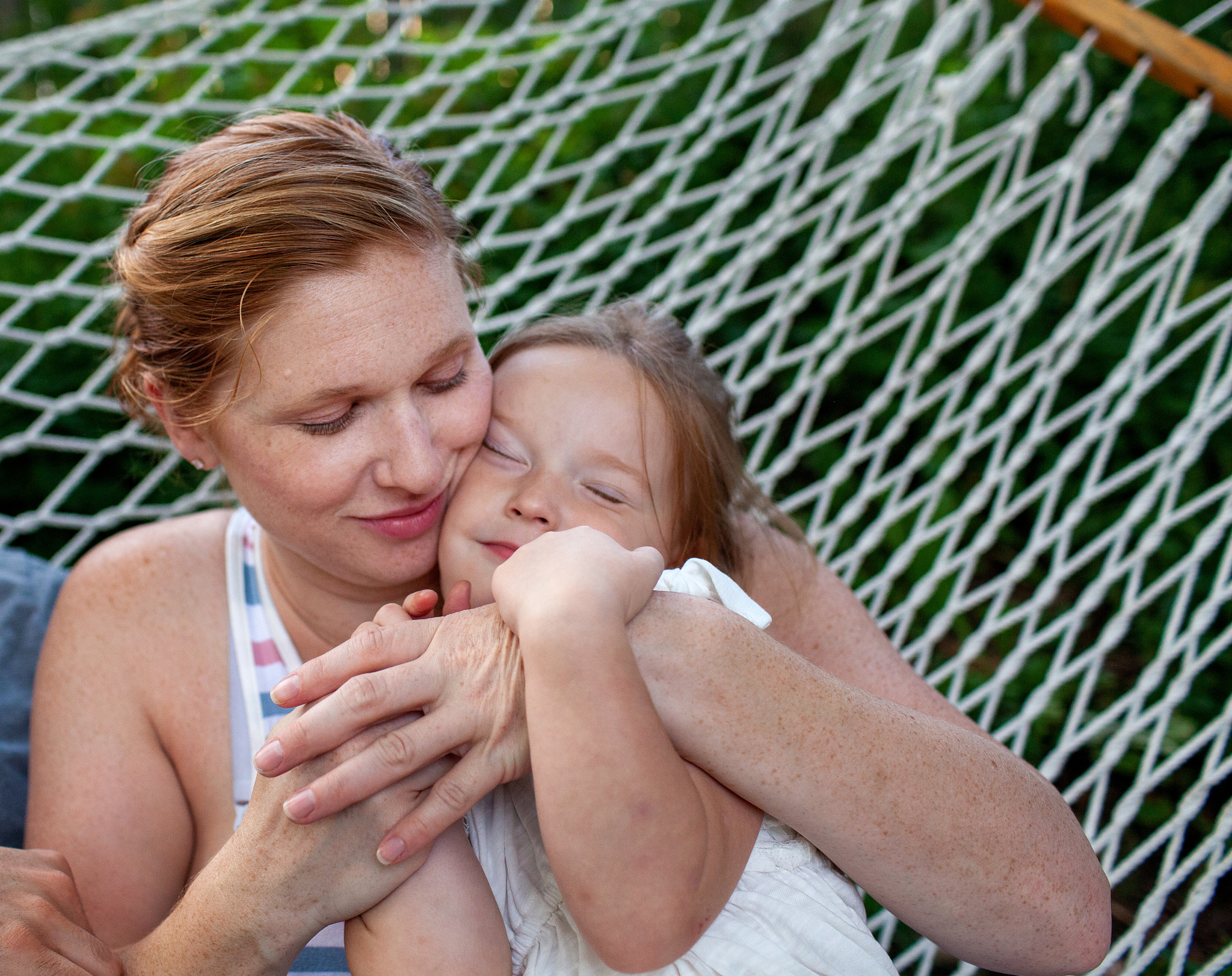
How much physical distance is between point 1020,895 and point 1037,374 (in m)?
1.16

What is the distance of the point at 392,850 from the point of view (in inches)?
43.2

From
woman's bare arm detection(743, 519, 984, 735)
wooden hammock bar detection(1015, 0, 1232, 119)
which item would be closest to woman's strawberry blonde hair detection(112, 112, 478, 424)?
woman's bare arm detection(743, 519, 984, 735)

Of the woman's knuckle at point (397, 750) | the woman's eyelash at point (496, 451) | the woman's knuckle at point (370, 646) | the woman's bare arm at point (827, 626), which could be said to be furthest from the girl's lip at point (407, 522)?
the woman's bare arm at point (827, 626)

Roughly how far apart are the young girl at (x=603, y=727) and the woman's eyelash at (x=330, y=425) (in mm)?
199

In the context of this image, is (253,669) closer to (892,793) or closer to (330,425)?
(330,425)

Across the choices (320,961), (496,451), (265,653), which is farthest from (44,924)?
(496,451)

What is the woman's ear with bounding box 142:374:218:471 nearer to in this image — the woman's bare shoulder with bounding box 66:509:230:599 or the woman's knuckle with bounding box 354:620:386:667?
the woman's bare shoulder with bounding box 66:509:230:599

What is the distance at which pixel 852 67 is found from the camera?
3326 mm

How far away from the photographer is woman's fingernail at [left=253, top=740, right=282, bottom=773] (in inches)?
42.4

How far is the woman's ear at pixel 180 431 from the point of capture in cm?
136

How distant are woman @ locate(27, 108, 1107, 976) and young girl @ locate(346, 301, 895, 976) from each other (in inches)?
2.4

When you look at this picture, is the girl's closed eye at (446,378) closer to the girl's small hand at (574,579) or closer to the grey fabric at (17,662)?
the girl's small hand at (574,579)

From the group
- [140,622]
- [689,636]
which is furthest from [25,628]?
[689,636]

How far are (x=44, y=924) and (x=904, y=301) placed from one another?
93.5 inches
